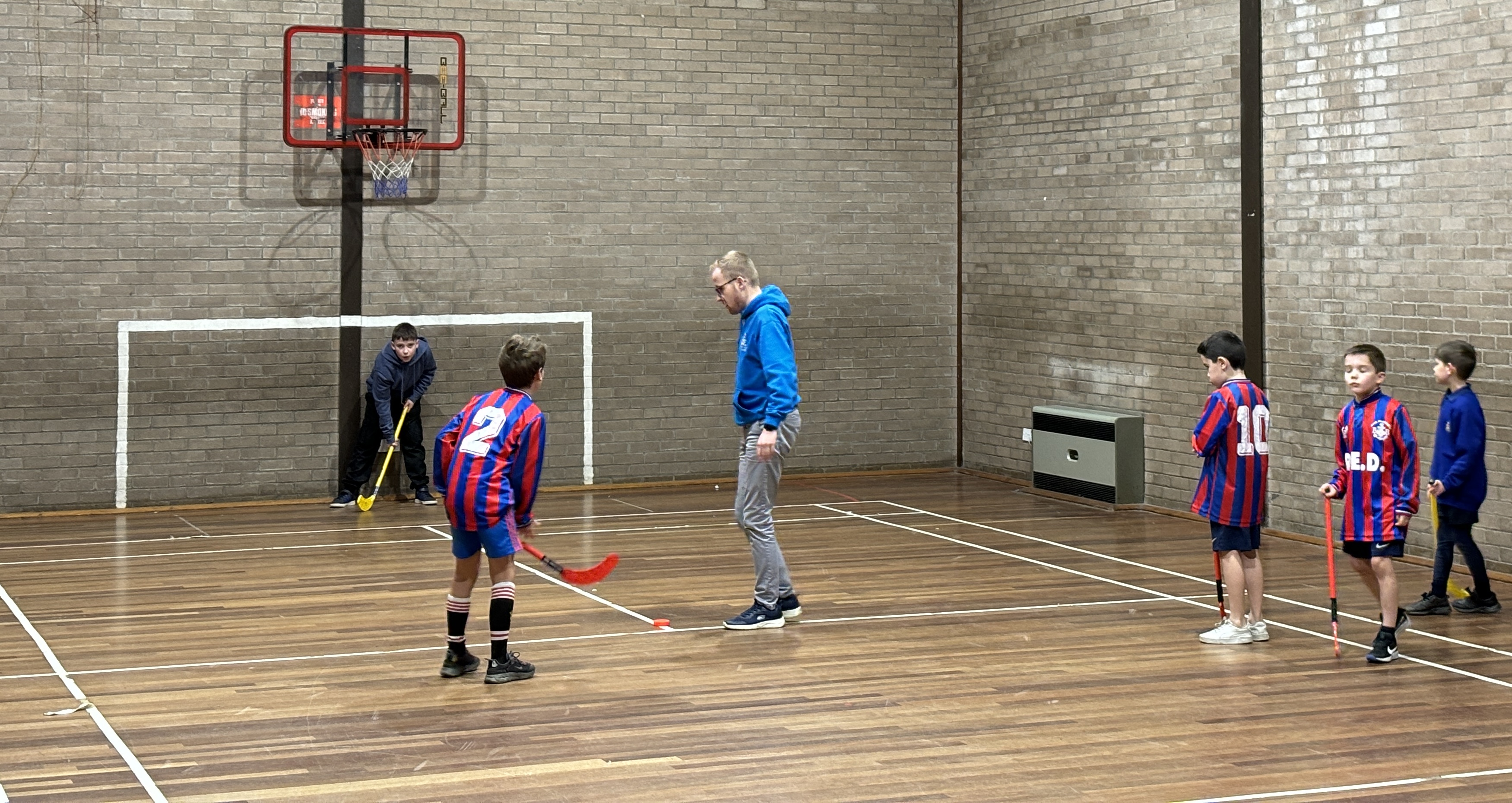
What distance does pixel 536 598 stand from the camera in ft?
28.1

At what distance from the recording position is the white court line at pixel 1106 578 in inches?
273

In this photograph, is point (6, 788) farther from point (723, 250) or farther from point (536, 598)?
point (723, 250)

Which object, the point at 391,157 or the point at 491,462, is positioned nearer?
the point at 491,462

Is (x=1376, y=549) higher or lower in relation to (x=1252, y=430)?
lower

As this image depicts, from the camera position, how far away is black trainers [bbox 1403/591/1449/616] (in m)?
8.11

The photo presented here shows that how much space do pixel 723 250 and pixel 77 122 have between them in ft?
15.7

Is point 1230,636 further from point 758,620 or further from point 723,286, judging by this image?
point 723,286

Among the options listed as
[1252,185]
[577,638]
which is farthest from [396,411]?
[1252,185]

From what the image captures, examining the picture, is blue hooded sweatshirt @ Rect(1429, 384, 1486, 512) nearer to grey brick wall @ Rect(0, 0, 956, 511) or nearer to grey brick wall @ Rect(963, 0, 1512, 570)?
grey brick wall @ Rect(963, 0, 1512, 570)

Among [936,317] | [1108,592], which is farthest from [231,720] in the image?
[936,317]

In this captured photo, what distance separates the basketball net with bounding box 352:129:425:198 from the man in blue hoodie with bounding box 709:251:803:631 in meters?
5.28

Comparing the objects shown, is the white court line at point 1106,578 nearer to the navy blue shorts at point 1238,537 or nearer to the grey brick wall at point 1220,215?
the navy blue shorts at point 1238,537

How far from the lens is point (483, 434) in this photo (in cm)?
654

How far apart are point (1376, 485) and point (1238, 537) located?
626 millimetres
